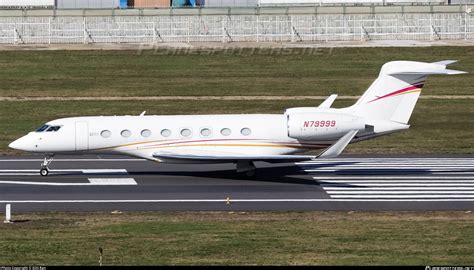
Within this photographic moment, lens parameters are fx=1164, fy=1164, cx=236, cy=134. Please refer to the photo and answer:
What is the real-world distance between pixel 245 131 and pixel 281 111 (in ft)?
59.5

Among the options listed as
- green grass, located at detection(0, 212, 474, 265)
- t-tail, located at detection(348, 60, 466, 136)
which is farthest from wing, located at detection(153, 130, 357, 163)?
green grass, located at detection(0, 212, 474, 265)

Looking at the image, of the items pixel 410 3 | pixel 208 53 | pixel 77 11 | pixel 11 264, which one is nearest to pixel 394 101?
pixel 11 264

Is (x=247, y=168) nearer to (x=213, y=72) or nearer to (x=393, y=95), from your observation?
(x=393, y=95)

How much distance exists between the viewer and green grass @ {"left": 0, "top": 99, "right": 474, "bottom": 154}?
5219cm

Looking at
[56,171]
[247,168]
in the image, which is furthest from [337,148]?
[56,171]

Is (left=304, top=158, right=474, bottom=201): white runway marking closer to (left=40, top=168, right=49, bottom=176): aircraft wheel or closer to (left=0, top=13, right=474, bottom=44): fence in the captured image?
(left=40, top=168, right=49, bottom=176): aircraft wheel

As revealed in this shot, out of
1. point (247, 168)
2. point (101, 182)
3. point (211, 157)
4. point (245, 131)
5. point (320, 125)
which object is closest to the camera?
point (211, 157)

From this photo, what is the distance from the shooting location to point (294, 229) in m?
33.3

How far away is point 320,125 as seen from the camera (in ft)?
138

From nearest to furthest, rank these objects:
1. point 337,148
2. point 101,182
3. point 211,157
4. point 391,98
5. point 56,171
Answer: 1. point 337,148
2. point 211,157
3. point 101,182
4. point 391,98
5. point 56,171

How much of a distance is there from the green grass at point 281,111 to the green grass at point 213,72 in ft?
10.5

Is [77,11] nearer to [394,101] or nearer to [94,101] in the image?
[94,101]

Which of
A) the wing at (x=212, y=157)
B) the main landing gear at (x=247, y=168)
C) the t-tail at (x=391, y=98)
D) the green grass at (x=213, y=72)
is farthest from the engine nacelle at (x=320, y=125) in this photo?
the green grass at (x=213, y=72)

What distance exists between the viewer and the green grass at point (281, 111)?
171 ft
